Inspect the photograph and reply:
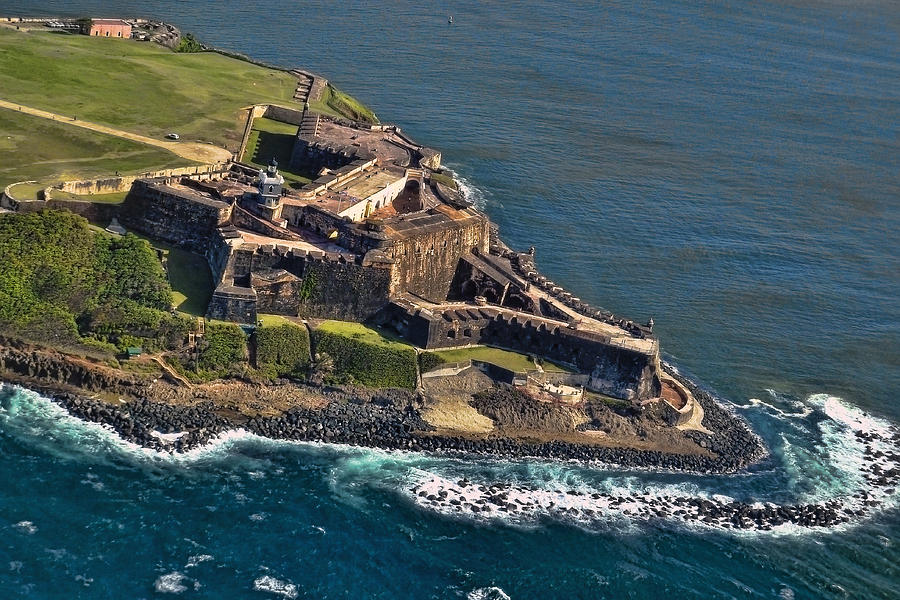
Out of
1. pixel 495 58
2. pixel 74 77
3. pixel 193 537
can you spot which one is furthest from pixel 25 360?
pixel 495 58

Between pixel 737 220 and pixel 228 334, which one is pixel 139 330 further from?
pixel 737 220

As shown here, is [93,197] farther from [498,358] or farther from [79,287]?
[498,358]

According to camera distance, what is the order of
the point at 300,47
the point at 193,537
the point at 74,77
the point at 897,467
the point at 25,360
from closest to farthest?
the point at 193,537, the point at 25,360, the point at 897,467, the point at 74,77, the point at 300,47

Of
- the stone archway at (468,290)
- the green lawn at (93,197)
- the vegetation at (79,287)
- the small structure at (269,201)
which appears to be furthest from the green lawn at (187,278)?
the stone archway at (468,290)

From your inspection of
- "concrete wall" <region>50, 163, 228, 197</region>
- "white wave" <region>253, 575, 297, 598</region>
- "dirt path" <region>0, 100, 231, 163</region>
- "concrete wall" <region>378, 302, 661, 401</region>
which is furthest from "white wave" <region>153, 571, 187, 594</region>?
"dirt path" <region>0, 100, 231, 163</region>

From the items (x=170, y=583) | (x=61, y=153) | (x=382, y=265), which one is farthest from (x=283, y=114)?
(x=170, y=583)

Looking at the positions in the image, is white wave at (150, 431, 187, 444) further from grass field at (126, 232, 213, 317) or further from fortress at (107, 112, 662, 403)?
grass field at (126, 232, 213, 317)
